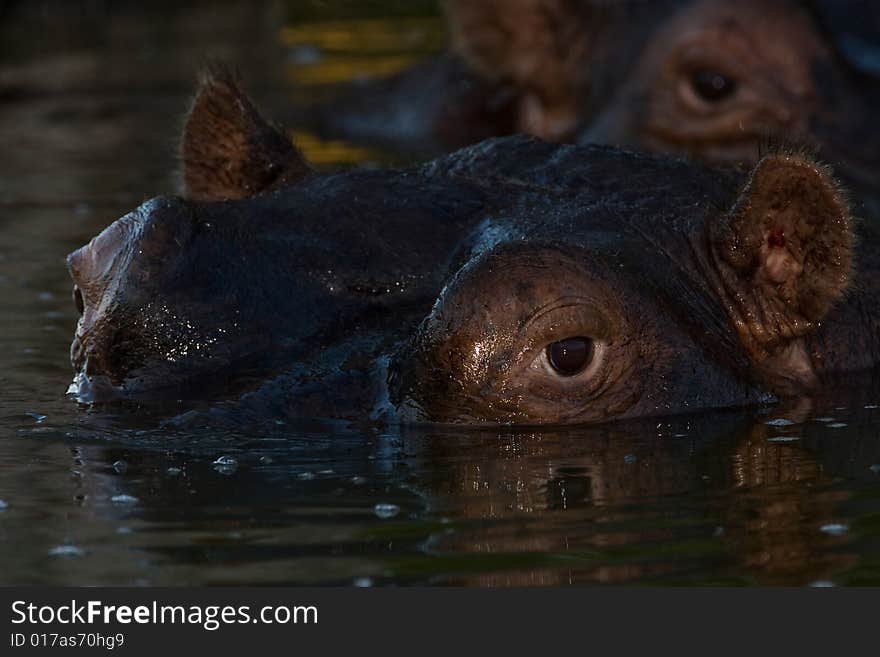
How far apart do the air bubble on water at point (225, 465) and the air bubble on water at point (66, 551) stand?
672 millimetres

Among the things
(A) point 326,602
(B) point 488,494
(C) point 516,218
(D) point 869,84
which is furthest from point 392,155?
(A) point 326,602

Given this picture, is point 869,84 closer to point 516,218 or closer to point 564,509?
point 516,218

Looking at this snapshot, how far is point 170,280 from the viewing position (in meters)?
6.12

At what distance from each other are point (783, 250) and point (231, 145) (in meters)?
2.06

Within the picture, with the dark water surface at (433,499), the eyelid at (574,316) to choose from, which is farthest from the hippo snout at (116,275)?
the eyelid at (574,316)

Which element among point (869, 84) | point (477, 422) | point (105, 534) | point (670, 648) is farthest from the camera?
point (869, 84)

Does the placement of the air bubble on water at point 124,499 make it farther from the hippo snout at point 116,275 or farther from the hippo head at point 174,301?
the hippo snout at point 116,275

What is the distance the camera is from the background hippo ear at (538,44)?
39.4ft

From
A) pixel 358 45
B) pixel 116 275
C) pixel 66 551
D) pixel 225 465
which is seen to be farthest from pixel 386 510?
pixel 358 45

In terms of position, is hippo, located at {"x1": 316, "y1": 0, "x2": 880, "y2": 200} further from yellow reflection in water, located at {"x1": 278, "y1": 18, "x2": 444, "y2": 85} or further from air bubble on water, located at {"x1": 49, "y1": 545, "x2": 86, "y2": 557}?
air bubble on water, located at {"x1": 49, "y1": 545, "x2": 86, "y2": 557}

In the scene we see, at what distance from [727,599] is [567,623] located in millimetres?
380

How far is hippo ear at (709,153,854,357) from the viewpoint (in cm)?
612

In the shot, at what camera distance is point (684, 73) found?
1110 centimetres

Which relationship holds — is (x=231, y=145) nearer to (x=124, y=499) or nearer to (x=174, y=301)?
(x=174, y=301)
